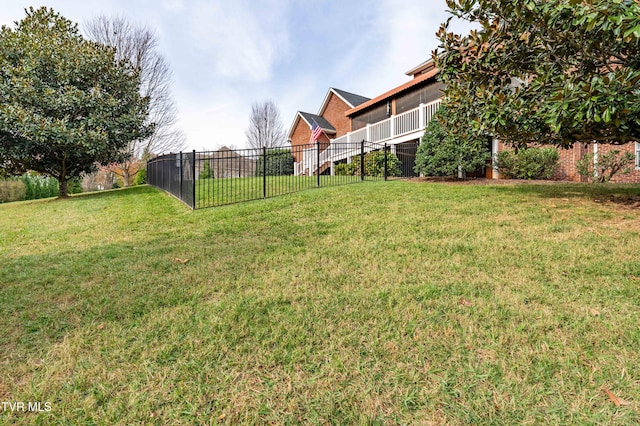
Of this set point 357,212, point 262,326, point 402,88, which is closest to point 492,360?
point 262,326

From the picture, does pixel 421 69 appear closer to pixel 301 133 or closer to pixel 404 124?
pixel 404 124

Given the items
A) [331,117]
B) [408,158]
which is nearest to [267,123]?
[331,117]

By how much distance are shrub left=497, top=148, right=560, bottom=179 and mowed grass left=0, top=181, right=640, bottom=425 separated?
4.93 m

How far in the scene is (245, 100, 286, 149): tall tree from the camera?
111ft

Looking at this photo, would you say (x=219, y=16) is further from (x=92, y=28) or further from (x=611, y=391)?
(x=92, y=28)

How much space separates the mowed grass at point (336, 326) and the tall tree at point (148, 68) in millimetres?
15831

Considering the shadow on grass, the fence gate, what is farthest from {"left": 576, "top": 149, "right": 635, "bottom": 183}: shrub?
the fence gate

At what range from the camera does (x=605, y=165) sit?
28.9ft

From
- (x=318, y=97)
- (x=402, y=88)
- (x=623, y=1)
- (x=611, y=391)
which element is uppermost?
(x=318, y=97)

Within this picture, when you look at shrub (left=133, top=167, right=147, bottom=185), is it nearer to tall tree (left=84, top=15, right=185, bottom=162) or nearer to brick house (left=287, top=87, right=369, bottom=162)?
tall tree (left=84, top=15, right=185, bottom=162)

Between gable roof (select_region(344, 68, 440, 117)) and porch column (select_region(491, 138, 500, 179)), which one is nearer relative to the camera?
porch column (select_region(491, 138, 500, 179))

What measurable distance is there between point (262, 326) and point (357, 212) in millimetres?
3950

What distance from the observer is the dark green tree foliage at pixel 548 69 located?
3688mm

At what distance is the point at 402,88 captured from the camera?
616 inches
